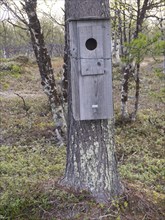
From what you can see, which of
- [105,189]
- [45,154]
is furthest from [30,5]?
[105,189]

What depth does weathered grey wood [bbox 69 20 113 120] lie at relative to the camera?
304 cm

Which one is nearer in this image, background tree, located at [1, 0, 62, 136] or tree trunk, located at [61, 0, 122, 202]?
tree trunk, located at [61, 0, 122, 202]

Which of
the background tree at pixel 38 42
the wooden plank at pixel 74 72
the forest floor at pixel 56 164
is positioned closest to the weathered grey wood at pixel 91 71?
the wooden plank at pixel 74 72

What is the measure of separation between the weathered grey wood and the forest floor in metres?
0.98

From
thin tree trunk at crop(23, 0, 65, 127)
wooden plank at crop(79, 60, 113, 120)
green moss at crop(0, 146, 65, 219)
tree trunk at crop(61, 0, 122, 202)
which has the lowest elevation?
green moss at crop(0, 146, 65, 219)

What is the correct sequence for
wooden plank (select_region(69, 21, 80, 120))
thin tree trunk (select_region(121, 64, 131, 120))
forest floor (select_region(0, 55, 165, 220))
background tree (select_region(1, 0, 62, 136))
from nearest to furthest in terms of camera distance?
wooden plank (select_region(69, 21, 80, 120)), forest floor (select_region(0, 55, 165, 220)), background tree (select_region(1, 0, 62, 136)), thin tree trunk (select_region(121, 64, 131, 120))

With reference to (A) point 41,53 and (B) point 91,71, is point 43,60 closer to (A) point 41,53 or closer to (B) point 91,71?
(A) point 41,53

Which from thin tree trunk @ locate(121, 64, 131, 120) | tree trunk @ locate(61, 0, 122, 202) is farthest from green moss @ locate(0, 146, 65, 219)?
thin tree trunk @ locate(121, 64, 131, 120)

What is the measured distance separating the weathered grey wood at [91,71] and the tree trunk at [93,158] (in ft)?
0.47

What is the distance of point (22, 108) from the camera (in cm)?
1105

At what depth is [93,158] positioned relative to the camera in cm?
327

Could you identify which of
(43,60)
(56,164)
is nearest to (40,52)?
(43,60)

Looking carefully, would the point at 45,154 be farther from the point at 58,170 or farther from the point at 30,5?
the point at 30,5

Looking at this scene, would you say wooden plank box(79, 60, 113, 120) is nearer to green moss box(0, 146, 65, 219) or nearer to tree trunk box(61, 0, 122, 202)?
tree trunk box(61, 0, 122, 202)
